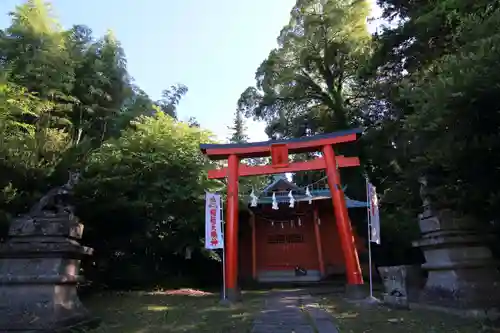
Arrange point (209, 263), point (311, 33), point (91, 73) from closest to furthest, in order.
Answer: point (91, 73) < point (209, 263) < point (311, 33)

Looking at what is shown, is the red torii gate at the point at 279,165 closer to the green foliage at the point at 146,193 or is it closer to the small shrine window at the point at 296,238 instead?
the green foliage at the point at 146,193

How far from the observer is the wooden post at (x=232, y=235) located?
9.07 m

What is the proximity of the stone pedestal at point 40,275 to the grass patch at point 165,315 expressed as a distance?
2.04 ft

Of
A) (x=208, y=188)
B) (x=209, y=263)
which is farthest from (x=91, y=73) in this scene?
(x=209, y=263)

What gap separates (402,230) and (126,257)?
A: 9.44 metres

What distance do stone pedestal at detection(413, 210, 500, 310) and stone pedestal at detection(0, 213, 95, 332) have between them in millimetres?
5144

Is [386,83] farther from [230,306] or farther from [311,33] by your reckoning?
[230,306]

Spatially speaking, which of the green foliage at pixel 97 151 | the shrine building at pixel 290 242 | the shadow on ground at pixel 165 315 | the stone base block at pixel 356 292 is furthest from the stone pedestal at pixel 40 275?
the shrine building at pixel 290 242

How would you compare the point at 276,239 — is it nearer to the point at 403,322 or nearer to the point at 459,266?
the point at 403,322

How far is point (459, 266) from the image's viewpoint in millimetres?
5430

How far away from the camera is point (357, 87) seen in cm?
2031

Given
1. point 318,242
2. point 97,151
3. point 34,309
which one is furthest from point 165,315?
point 318,242

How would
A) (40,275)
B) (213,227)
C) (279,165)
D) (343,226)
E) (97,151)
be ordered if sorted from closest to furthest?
(40,275)
(213,227)
(343,226)
(279,165)
(97,151)

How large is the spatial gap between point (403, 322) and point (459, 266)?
3.61 feet
